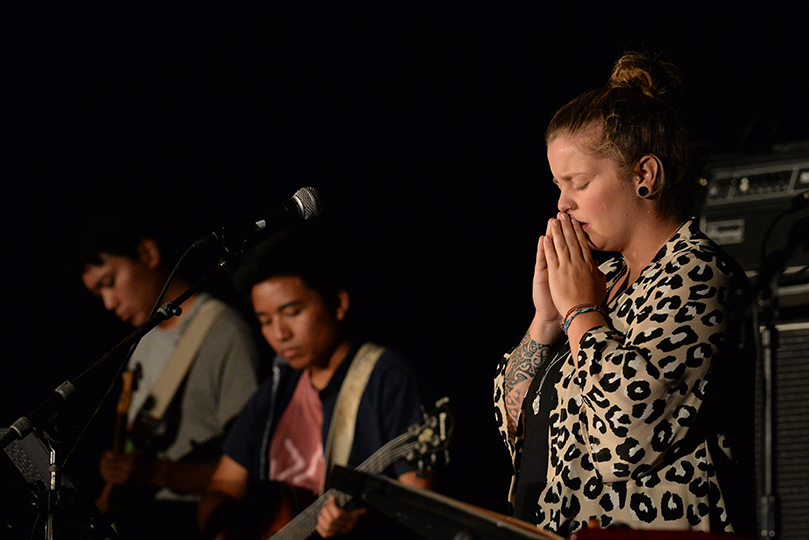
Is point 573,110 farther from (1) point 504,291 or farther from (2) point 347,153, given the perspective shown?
(2) point 347,153

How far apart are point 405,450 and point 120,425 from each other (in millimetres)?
1642

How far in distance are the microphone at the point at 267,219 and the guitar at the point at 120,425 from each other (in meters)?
2.28

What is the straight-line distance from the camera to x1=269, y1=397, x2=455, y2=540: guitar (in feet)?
9.34

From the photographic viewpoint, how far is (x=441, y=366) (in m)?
3.61

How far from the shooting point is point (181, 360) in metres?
3.85

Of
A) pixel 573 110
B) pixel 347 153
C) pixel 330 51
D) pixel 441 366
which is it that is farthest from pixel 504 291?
pixel 573 110

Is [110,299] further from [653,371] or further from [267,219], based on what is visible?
[653,371]

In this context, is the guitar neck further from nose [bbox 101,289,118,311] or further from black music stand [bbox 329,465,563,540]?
black music stand [bbox 329,465,563,540]

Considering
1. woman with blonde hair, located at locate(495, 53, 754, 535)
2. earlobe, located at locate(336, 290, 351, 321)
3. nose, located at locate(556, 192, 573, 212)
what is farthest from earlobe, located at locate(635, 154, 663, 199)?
earlobe, located at locate(336, 290, 351, 321)

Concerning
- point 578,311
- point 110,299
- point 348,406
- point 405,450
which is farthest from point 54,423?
point 110,299

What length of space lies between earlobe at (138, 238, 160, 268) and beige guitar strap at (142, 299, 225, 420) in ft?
1.30

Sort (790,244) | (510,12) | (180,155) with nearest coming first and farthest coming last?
(790,244)
(510,12)
(180,155)

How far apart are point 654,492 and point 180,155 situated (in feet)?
10.7

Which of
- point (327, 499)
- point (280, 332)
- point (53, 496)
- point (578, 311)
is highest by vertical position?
point (280, 332)
